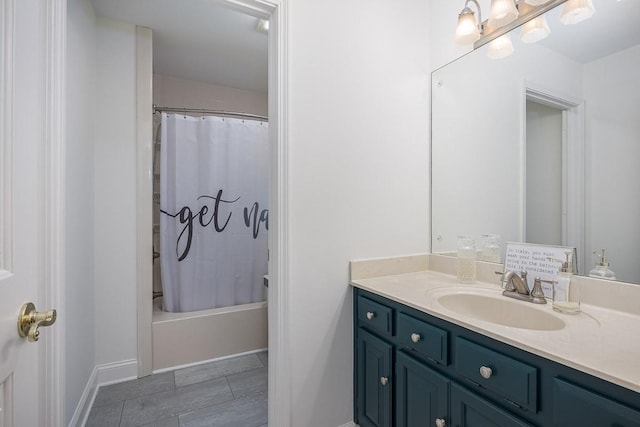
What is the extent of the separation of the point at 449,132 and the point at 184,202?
6.57 ft

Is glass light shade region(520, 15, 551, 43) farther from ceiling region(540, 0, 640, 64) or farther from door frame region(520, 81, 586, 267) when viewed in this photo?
door frame region(520, 81, 586, 267)

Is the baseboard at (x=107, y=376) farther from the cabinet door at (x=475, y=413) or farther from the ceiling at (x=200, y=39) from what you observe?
the ceiling at (x=200, y=39)

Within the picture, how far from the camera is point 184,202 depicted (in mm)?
2365

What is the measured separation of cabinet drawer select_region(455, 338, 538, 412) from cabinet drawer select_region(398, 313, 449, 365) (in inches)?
2.1

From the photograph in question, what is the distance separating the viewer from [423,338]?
1.09 m

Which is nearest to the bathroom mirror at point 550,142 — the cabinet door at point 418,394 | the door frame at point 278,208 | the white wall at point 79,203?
the cabinet door at point 418,394

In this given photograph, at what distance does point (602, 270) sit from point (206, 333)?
237 cm

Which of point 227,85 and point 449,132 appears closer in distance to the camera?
point 449,132

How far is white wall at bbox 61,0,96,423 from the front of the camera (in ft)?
4.64

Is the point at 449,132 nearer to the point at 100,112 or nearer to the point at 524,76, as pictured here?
the point at 524,76

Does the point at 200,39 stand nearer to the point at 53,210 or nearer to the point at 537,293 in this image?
the point at 53,210

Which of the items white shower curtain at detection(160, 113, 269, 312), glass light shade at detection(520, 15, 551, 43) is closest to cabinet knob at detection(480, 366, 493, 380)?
glass light shade at detection(520, 15, 551, 43)

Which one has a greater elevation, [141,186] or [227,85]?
[227,85]

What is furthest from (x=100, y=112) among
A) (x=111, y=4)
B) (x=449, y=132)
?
(x=449, y=132)
